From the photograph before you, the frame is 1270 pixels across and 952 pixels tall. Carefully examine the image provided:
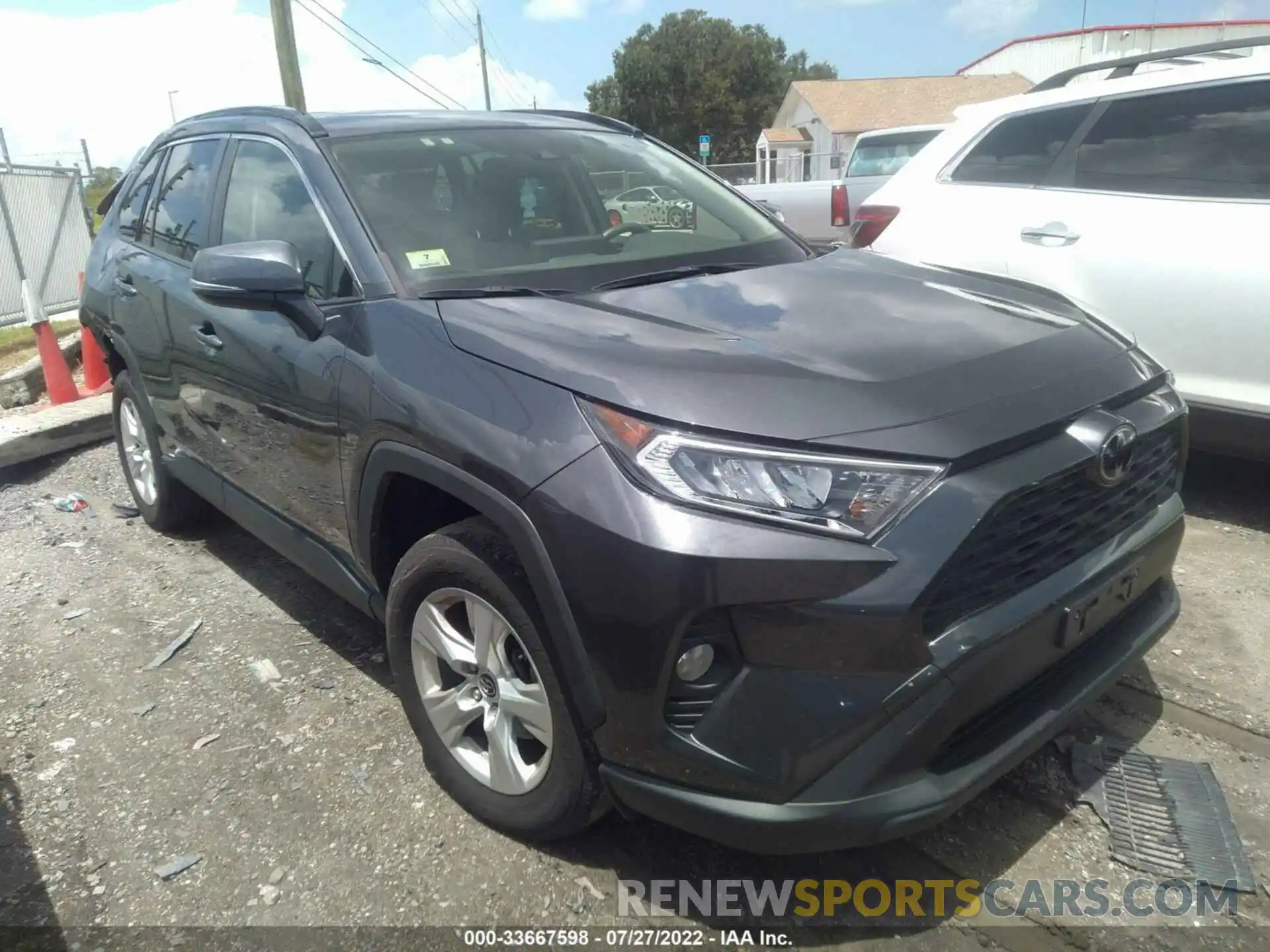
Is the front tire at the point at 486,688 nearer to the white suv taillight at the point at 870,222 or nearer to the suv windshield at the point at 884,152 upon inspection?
the white suv taillight at the point at 870,222

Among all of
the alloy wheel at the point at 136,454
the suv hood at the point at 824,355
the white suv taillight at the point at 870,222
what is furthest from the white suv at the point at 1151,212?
the alloy wheel at the point at 136,454

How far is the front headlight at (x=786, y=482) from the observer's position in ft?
5.97

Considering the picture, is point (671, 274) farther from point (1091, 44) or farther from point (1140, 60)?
point (1091, 44)

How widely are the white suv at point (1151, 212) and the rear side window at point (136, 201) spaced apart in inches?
135

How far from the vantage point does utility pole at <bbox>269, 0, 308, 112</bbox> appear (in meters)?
14.0

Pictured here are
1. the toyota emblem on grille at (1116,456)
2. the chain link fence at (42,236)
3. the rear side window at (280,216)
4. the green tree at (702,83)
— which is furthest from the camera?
the green tree at (702,83)

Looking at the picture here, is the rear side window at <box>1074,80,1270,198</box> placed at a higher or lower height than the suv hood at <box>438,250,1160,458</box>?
higher

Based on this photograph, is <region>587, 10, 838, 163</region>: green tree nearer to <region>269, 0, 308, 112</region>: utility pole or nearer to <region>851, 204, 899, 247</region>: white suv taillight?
<region>269, 0, 308, 112</region>: utility pole

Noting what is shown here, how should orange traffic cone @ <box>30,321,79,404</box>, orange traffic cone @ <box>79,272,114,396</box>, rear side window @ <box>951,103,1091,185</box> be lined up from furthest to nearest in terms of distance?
1. orange traffic cone @ <box>79,272,114,396</box>
2. orange traffic cone @ <box>30,321,79,404</box>
3. rear side window @ <box>951,103,1091,185</box>

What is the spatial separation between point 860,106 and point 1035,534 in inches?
1975

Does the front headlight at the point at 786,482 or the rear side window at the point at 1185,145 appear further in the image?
the rear side window at the point at 1185,145

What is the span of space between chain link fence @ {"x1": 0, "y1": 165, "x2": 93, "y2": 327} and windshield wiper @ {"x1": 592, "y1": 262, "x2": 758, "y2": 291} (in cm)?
1127

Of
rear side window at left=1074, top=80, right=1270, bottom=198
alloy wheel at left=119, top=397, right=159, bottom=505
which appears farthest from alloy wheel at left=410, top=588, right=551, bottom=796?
rear side window at left=1074, top=80, right=1270, bottom=198

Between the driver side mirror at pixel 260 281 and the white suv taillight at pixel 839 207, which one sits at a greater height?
→ the driver side mirror at pixel 260 281
